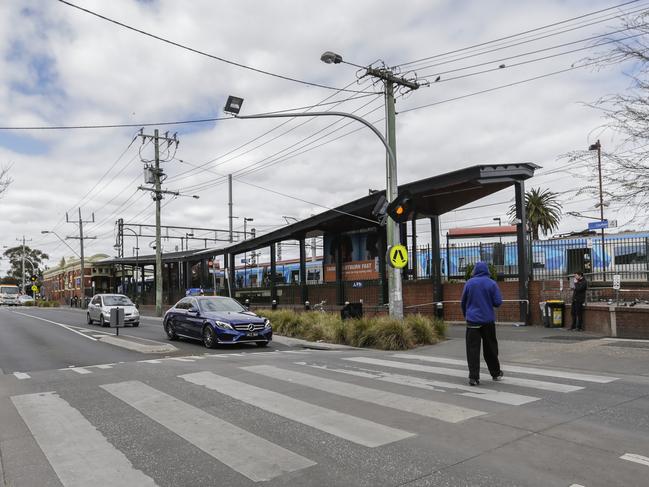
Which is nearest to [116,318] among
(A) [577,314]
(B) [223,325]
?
(B) [223,325]

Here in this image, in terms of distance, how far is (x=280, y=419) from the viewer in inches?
248

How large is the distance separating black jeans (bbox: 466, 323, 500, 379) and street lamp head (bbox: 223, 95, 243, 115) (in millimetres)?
8567

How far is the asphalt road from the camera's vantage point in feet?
15.0

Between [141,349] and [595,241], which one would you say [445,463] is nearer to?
[141,349]

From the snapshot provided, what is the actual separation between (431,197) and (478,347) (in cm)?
1234

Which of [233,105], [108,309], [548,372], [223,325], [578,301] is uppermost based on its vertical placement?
[233,105]

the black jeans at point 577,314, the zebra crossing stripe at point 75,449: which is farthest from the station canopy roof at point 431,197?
the zebra crossing stripe at point 75,449

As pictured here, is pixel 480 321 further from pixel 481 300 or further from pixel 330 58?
pixel 330 58

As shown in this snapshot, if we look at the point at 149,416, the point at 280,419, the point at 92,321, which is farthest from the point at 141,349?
the point at 92,321

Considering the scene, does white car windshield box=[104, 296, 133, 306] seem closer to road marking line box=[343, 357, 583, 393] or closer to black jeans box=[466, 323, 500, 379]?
road marking line box=[343, 357, 583, 393]

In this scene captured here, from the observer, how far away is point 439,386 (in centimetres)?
813

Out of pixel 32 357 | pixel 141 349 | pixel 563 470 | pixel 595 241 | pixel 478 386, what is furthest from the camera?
pixel 595 241

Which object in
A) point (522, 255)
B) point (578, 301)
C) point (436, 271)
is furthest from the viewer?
point (436, 271)

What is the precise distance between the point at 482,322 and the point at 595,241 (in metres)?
14.2
